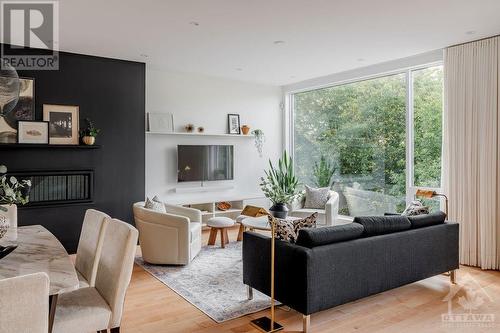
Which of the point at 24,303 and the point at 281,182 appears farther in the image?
the point at 281,182

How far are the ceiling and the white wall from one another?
0.65 m

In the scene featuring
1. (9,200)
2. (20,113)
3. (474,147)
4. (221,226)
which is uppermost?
(20,113)

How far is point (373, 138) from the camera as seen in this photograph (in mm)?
6184

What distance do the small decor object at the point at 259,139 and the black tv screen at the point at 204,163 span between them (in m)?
0.67

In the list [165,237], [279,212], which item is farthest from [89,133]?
[279,212]

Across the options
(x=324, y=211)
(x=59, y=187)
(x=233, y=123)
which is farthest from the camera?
(x=233, y=123)

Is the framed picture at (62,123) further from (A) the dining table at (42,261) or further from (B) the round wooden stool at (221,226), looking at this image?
(A) the dining table at (42,261)

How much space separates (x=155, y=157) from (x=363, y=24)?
3.83 m

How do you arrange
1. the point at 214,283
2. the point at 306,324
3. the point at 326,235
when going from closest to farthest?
the point at 306,324 → the point at 326,235 → the point at 214,283

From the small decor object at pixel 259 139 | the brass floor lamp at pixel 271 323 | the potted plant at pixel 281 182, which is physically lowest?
the brass floor lamp at pixel 271 323

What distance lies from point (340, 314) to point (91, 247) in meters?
2.10

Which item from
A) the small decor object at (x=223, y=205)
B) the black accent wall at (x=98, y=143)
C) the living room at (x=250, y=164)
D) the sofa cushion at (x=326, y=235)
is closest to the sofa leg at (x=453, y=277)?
the living room at (x=250, y=164)

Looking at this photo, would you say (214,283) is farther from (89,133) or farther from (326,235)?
→ (89,133)

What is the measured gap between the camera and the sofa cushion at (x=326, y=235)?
2922 mm
